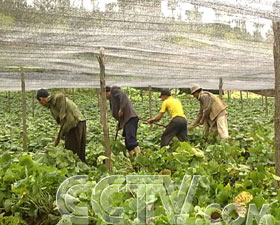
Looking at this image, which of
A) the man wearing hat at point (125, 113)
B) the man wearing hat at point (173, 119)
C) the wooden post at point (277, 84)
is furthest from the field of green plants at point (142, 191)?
the man wearing hat at point (173, 119)

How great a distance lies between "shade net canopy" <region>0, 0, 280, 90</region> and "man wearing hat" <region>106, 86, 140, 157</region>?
468mm

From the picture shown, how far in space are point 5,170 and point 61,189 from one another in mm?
853

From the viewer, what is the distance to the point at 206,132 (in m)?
8.13

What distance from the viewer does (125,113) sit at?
695cm

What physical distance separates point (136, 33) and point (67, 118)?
2360 millimetres

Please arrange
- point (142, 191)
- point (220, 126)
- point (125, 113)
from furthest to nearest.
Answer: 1. point (220, 126)
2. point (125, 113)
3. point (142, 191)

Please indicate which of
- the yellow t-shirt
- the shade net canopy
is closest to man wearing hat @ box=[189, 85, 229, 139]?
the yellow t-shirt

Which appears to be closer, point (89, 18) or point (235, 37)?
point (89, 18)

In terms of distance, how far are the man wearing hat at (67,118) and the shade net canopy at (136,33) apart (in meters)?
0.55

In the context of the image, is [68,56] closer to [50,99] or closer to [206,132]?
[50,99]

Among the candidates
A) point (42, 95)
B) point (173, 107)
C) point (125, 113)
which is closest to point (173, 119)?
point (173, 107)

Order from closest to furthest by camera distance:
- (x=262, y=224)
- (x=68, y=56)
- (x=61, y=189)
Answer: (x=262, y=224) < (x=61, y=189) < (x=68, y=56)

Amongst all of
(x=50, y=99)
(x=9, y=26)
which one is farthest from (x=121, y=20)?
(x=50, y=99)

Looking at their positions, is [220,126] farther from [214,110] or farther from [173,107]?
[173,107]
